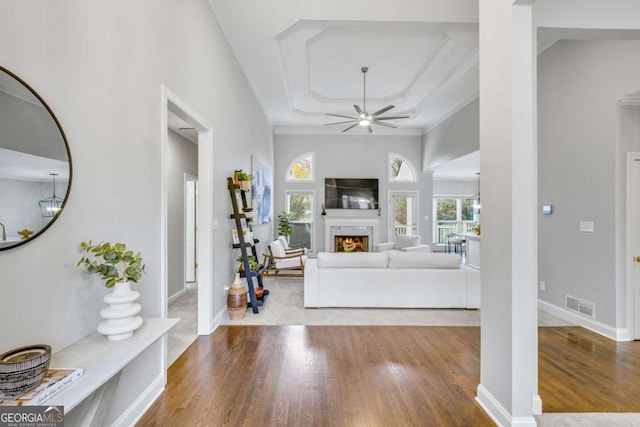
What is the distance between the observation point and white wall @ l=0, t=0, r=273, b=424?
4.02 feet

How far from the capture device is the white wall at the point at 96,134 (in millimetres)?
1225

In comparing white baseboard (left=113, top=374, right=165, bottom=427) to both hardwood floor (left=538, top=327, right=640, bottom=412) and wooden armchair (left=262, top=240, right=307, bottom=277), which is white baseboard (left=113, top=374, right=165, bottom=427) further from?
wooden armchair (left=262, top=240, right=307, bottom=277)

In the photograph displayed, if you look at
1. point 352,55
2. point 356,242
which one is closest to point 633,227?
point 352,55

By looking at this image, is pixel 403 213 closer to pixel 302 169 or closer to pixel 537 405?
pixel 302 169

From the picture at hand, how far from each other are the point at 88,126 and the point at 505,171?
2.41 metres

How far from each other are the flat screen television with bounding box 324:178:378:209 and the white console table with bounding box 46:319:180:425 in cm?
660

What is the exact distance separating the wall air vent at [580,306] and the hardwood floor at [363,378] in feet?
0.71

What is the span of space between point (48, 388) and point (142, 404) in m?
1.21

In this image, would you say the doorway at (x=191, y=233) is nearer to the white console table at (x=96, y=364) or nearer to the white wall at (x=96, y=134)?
the white wall at (x=96, y=134)

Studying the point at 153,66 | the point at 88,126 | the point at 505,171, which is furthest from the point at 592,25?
the point at 88,126

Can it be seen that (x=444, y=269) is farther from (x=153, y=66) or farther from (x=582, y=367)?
(x=153, y=66)

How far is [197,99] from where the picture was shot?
2.83 meters

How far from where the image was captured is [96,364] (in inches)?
48.9

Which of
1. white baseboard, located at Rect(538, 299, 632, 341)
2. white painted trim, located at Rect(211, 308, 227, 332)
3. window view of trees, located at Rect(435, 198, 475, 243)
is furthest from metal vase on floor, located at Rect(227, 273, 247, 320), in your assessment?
window view of trees, located at Rect(435, 198, 475, 243)
